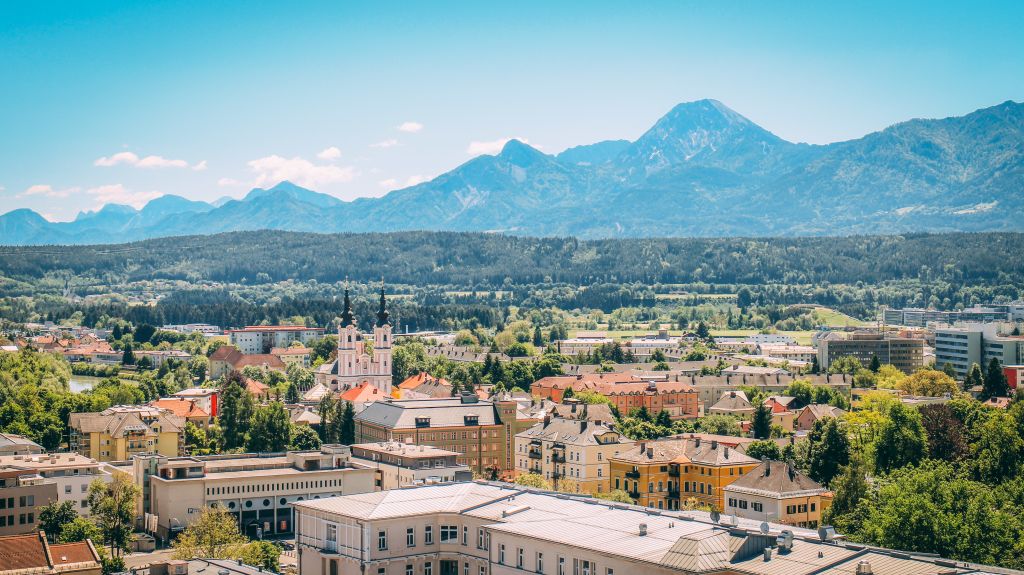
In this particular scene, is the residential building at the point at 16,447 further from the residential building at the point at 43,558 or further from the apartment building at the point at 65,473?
the residential building at the point at 43,558

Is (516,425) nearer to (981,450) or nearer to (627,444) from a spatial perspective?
(627,444)

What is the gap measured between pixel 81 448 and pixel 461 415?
25.7m

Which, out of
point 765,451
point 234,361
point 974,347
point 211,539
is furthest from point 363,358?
point 974,347

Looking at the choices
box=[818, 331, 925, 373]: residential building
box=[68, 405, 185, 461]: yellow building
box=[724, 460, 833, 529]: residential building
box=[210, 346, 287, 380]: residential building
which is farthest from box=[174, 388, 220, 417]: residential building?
box=[818, 331, 925, 373]: residential building

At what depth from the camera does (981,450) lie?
255 feet

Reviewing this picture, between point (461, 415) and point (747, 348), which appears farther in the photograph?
point (747, 348)

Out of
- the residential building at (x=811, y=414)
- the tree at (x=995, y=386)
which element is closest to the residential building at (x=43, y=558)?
the residential building at (x=811, y=414)

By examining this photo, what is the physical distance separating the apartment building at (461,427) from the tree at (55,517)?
23059 millimetres

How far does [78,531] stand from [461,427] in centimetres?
2996

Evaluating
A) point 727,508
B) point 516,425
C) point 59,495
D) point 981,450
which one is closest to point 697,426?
point 516,425

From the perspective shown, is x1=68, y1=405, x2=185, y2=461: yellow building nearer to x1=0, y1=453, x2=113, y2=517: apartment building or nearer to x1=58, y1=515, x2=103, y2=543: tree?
x1=0, y1=453, x2=113, y2=517: apartment building

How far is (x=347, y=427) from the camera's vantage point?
302 ft

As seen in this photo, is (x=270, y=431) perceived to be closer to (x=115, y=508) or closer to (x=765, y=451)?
(x=115, y=508)

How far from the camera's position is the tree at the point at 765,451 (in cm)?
8344
